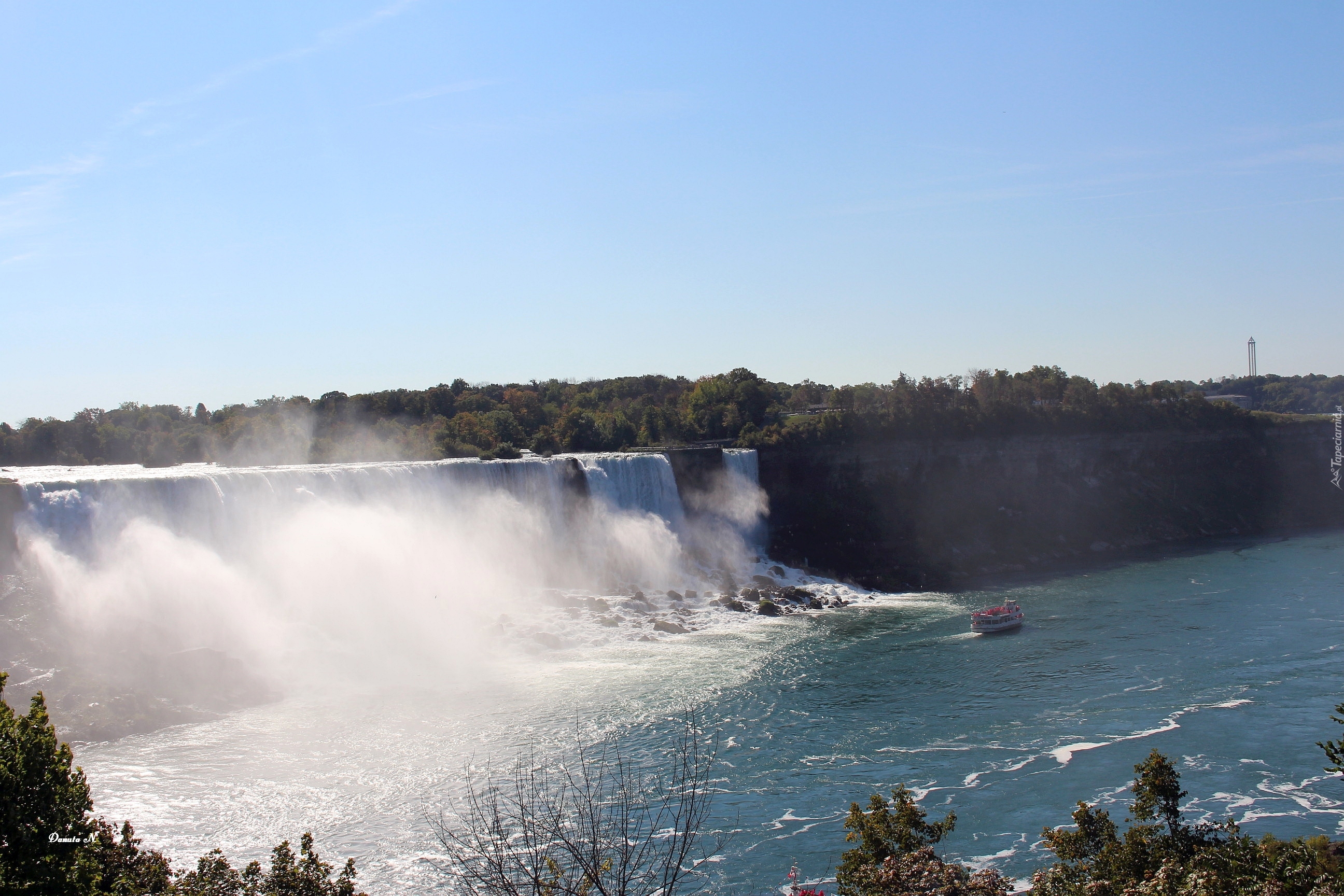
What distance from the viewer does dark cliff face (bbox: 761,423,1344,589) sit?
53.2m

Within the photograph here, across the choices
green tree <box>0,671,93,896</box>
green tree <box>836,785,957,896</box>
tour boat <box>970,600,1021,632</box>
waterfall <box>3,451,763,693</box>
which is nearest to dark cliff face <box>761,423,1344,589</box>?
waterfall <box>3,451,763,693</box>

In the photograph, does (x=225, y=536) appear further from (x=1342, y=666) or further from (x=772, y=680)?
(x=1342, y=666)

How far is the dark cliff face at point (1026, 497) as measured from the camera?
5322cm

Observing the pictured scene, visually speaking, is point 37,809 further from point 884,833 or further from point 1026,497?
point 1026,497

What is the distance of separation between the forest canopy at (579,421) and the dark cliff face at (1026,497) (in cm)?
155

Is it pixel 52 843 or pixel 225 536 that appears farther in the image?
pixel 225 536

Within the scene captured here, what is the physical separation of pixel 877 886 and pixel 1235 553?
2037 inches

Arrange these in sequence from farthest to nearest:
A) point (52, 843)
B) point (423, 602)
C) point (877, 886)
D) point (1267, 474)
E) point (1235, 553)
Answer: point (1267, 474) < point (1235, 553) < point (423, 602) < point (877, 886) < point (52, 843)

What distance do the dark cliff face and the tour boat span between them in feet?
33.0

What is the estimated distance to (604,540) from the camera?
152 ft

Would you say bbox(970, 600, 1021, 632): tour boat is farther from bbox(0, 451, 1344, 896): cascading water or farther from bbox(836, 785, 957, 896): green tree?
bbox(836, 785, 957, 896): green tree

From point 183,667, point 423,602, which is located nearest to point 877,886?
point 183,667

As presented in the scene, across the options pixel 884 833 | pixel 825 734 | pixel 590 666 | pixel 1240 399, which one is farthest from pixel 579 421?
pixel 1240 399

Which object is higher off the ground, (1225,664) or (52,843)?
(52,843)
